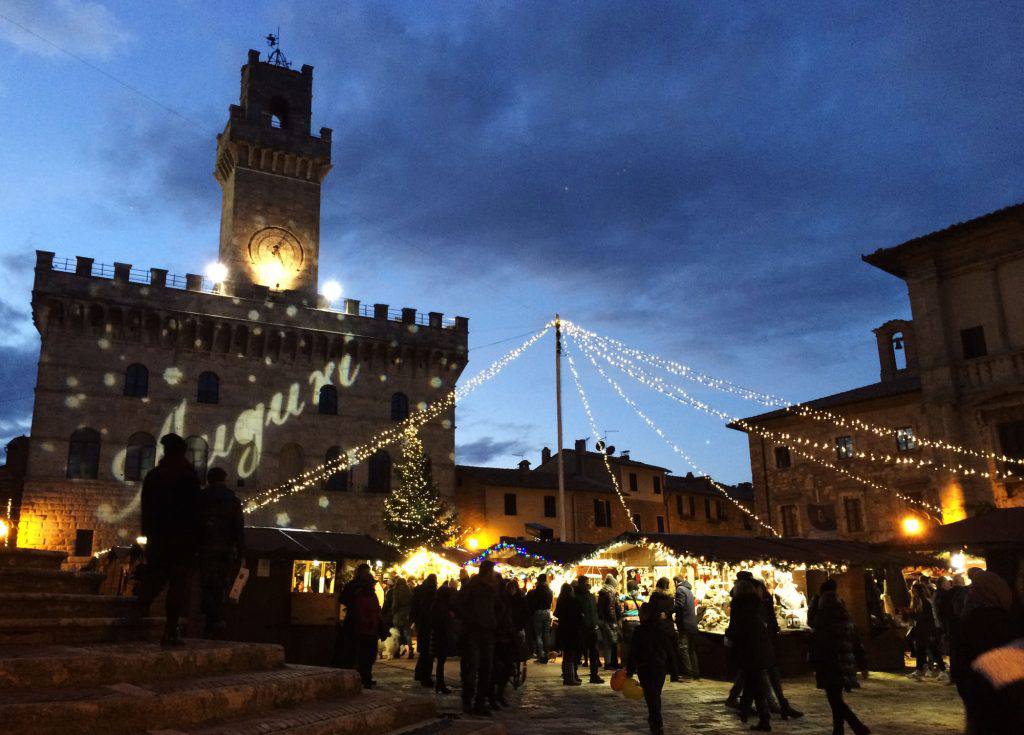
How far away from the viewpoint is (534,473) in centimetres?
4338

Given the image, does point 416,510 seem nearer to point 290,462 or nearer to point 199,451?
point 290,462

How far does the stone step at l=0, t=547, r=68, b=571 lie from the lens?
26.6 ft

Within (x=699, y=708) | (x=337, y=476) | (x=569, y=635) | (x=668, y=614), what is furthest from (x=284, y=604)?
(x=337, y=476)

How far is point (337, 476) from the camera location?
3253 centimetres

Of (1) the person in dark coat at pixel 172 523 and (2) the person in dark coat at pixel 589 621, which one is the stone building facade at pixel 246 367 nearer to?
(2) the person in dark coat at pixel 589 621

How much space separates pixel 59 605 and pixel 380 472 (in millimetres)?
27789

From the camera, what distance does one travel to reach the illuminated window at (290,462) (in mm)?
31719

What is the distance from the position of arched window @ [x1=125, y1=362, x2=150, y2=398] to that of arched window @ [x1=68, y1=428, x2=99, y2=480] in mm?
1988

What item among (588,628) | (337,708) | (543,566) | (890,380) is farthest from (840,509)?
(337,708)

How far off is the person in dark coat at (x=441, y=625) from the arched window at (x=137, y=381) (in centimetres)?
2207

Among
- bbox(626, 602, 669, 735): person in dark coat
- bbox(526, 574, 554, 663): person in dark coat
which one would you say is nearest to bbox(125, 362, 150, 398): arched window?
bbox(526, 574, 554, 663): person in dark coat

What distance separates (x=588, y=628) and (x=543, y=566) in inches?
153

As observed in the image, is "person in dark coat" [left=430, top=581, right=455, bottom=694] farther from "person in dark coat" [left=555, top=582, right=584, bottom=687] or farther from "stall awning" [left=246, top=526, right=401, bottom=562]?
"stall awning" [left=246, top=526, right=401, bottom=562]

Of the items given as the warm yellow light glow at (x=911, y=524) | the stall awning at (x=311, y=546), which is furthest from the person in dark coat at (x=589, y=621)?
the warm yellow light glow at (x=911, y=524)
